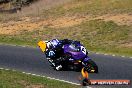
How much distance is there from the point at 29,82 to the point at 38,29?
24413 millimetres

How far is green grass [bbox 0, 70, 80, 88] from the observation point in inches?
629

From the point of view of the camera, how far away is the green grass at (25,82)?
629 inches

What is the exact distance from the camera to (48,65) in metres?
20.6

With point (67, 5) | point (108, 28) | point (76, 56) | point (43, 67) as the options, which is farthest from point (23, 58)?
point (67, 5)

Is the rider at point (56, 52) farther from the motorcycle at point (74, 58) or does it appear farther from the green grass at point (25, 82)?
the green grass at point (25, 82)

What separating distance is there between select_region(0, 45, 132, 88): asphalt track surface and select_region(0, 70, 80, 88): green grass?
109 centimetres

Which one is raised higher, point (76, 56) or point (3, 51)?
point (76, 56)

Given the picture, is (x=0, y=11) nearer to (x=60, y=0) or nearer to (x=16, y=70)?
(x=60, y=0)

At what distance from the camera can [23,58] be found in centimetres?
2255

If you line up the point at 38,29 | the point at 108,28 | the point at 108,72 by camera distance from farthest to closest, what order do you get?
the point at 38,29
the point at 108,28
the point at 108,72

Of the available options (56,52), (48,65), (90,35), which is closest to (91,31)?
(90,35)

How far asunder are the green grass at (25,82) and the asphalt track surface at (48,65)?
3.57 ft

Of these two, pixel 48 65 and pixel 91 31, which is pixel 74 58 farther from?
pixel 91 31

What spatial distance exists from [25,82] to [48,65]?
418cm
